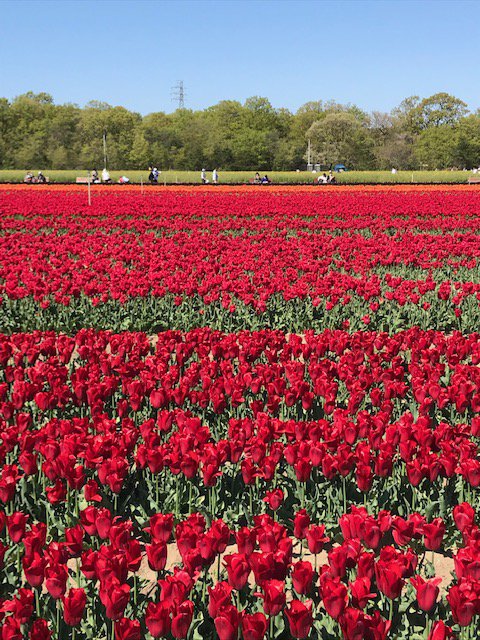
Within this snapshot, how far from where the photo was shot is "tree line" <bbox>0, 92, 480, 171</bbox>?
308 feet

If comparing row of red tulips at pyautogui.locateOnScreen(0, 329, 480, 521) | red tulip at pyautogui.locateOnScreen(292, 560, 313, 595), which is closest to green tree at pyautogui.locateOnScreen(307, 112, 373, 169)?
row of red tulips at pyautogui.locateOnScreen(0, 329, 480, 521)

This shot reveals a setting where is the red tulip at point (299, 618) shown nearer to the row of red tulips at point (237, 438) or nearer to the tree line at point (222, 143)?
the row of red tulips at point (237, 438)

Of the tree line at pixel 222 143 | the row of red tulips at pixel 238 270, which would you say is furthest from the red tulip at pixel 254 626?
the tree line at pixel 222 143

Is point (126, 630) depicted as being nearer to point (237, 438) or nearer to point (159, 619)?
point (159, 619)

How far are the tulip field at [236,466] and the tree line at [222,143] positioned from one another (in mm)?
84623

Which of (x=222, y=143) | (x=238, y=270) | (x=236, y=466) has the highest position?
(x=222, y=143)

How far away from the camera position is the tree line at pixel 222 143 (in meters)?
94.0

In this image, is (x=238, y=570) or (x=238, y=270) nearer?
(x=238, y=570)

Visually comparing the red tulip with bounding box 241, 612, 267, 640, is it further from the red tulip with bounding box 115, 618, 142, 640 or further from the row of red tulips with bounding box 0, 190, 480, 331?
the row of red tulips with bounding box 0, 190, 480, 331

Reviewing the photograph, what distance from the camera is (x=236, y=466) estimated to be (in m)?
4.77

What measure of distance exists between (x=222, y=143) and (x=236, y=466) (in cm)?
9221

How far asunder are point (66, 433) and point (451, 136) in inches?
3979

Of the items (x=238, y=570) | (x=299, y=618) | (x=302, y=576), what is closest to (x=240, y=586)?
(x=238, y=570)

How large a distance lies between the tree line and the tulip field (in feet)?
278
